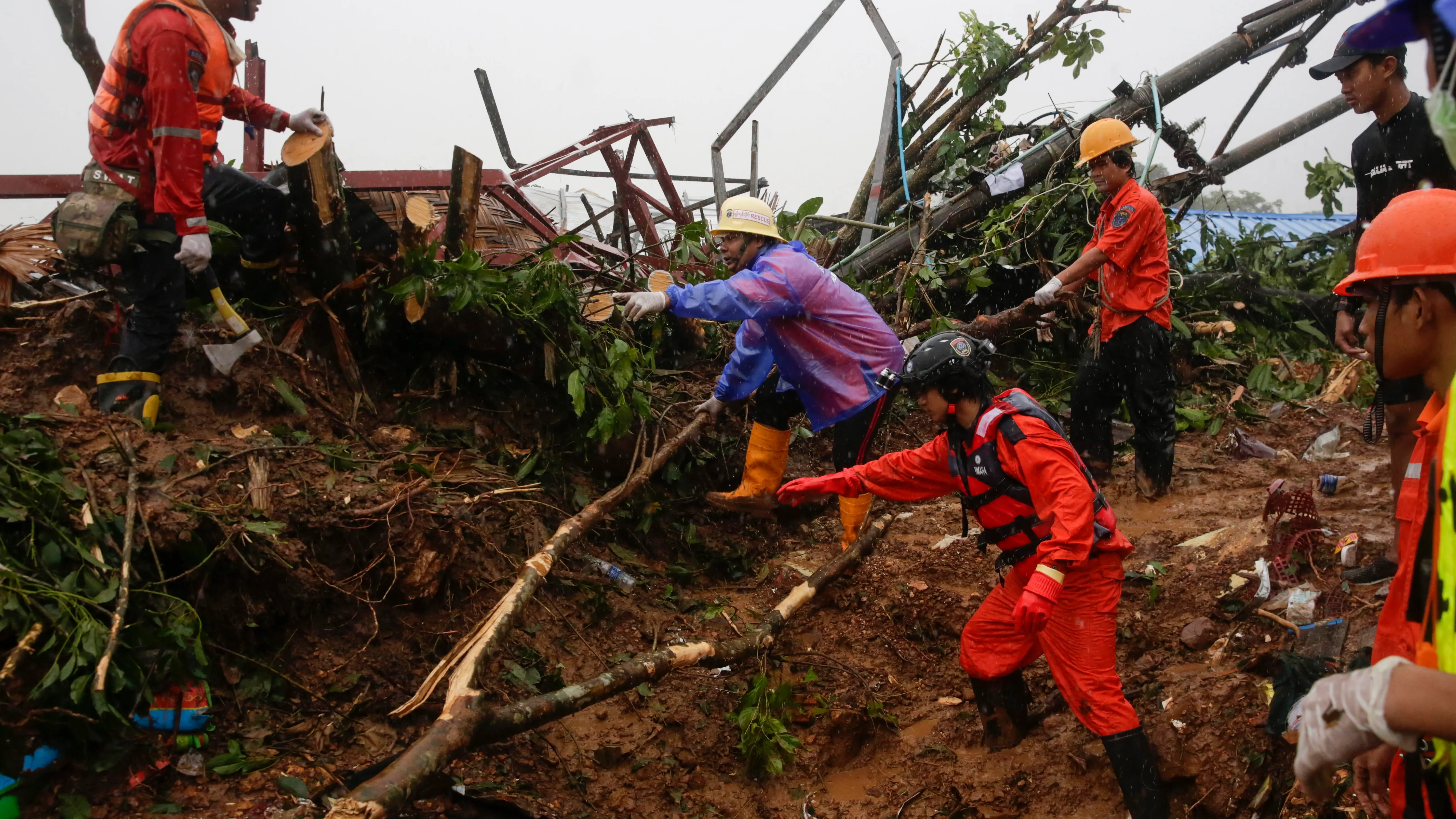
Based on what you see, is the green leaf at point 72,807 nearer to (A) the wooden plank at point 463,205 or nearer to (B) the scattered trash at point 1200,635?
(A) the wooden plank at point 463,205

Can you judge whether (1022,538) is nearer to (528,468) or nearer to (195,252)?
(528,468)

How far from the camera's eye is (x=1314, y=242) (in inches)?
340

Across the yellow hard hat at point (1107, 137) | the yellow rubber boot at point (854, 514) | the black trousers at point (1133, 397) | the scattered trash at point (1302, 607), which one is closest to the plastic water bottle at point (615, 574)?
the yellow rubber boot at point (854, 514)

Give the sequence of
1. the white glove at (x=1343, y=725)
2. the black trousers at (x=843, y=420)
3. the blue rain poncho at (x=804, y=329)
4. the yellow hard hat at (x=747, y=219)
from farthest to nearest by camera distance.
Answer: the black trousers at (x=843, y=420) → the yellow hard hat at (x=747, y=219) → the blue rain poncho at (x=804, y=329) → the white glove at (x=1343, y=725)

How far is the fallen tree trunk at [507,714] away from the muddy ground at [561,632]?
0.88 feet

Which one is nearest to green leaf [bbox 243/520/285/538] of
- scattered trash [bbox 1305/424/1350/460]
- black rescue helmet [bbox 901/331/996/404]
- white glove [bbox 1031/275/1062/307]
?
black rescue helmet [bbox 901/331/996/404]

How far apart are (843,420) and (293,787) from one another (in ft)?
9.87

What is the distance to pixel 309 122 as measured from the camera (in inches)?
155

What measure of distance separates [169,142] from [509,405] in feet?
6.19

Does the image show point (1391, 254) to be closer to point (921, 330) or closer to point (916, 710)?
point (916, 710)

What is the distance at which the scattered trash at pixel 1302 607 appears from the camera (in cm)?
339

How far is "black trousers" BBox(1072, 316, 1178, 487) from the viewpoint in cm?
496

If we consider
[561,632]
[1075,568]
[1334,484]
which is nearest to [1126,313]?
[1334,484]

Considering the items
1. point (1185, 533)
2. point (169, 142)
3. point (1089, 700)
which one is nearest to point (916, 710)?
point (1089, 700)
